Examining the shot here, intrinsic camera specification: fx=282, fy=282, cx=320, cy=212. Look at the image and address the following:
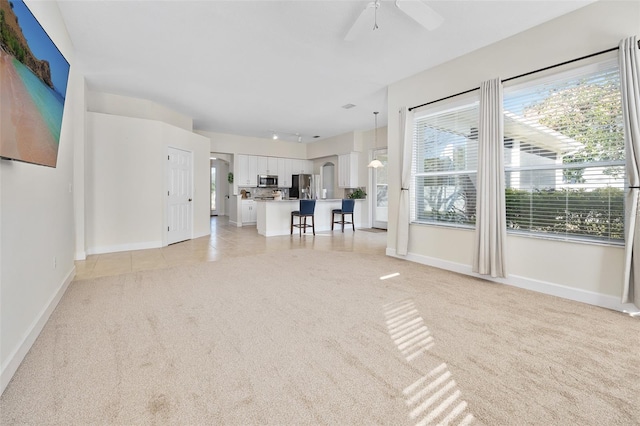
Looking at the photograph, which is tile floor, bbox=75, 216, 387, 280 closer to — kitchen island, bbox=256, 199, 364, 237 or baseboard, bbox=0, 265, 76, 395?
kitchen island, bbox=256, 199, 364, 237

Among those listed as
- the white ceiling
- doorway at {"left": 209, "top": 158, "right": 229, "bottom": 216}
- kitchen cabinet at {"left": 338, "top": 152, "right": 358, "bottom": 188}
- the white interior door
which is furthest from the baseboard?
Result: doorway at {"left": 209, "top": 158, "right": 229, "bottom": 216}

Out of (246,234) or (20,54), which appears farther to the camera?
(246,234)

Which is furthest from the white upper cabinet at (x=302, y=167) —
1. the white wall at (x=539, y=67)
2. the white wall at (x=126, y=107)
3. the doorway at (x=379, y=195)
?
the white wall at (x=539, y=67)

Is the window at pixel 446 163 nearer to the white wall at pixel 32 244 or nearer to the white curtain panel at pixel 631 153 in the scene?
the white curtain panel at pixel 631 153

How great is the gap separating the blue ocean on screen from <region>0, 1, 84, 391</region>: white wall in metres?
0.36

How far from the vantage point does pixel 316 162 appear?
10.3 metres

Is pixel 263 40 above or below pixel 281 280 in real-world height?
above

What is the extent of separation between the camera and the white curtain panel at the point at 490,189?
3361 mm

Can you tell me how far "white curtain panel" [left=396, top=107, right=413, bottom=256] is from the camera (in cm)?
449

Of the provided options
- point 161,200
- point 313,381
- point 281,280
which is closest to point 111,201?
point 161,200

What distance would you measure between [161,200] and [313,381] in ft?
16.8

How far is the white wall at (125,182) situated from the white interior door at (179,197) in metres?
0.18

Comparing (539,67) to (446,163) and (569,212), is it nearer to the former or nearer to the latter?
(446,163)

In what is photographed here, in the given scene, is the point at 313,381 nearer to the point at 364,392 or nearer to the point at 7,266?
the point at 364,392
